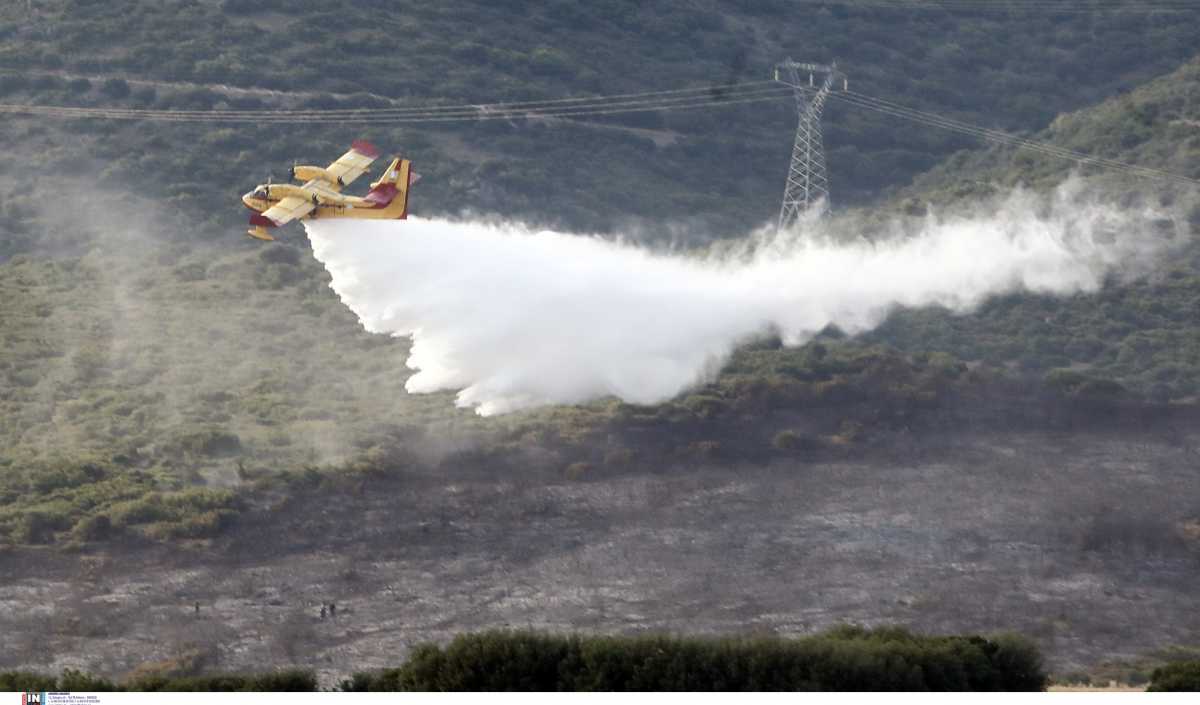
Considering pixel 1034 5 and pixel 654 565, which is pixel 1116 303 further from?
pixel 1034 5

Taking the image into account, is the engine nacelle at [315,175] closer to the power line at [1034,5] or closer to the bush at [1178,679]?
the bush at [1178,679]

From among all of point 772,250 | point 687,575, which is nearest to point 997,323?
point 772,250

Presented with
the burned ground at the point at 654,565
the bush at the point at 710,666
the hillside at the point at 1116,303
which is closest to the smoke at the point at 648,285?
the hillside at the point at 1116,303

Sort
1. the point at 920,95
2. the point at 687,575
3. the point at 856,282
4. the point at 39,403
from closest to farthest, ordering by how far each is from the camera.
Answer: the point at 687,575, the point at 39,403, the point at 856,282, the point at 920,95

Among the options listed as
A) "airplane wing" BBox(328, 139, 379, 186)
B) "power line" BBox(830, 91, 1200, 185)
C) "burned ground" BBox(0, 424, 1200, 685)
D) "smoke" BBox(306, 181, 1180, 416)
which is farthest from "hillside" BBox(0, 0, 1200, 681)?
"airplane wing" BBox(328, 139, 379, 186)

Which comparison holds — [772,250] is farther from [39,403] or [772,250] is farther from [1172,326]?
[39,403]

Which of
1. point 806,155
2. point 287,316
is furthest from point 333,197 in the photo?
point 806,155
